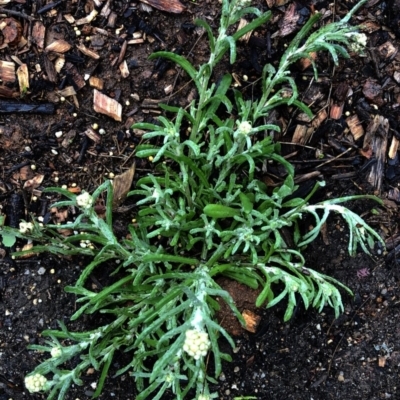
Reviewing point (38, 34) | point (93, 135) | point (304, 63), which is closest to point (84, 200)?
point (93, 135)

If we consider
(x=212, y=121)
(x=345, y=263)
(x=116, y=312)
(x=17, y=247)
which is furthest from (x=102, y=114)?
(x=345, y=263)

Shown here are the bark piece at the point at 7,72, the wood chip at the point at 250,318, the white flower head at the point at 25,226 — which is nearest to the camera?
the white flower head at the point at 25,226

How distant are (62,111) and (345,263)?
75.0 inches

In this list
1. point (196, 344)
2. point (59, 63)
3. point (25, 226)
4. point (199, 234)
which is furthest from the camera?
point (59, 63)

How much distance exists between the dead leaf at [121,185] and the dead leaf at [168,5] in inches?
37.0

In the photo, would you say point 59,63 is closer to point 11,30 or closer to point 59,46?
point 59,46

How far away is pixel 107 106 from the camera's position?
3.44 meters

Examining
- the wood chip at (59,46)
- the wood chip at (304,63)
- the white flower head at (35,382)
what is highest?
the wood chip at (304,63)

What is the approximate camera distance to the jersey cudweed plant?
2904mm

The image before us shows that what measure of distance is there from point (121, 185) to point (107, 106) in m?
0.48

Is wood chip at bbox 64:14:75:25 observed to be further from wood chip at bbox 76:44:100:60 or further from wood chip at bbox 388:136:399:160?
wood chip at bbox 388:136:399:160

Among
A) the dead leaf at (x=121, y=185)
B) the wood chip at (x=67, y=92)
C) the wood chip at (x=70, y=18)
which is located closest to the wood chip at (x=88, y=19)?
the wood chip at (x=70, y=18)

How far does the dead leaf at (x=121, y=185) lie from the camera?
3.37m

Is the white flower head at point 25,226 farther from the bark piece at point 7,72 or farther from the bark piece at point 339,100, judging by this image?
the bark piece at point 339,100
